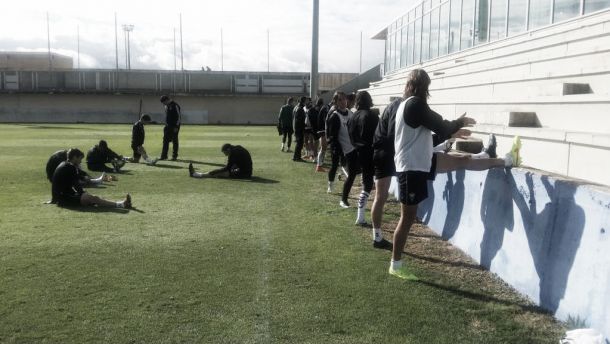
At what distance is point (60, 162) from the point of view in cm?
1010

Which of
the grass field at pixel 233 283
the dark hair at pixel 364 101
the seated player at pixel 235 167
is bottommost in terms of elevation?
the grass field at pixel 233 283

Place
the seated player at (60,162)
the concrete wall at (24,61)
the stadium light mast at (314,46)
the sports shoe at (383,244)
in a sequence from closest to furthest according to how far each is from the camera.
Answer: the sports shoe at (383,244) < the seated player at (60,162) < the stadium light mast at (314,46) < the concrete wall at (24,61)

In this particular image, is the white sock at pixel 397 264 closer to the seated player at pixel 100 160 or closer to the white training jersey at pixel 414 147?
the white training jersey at pixel 414 147

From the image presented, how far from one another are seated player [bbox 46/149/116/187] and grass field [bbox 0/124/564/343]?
138cm

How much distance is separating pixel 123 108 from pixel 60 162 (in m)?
37.3

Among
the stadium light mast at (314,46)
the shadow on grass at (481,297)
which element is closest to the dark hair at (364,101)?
the shadow on grass at (481,297)

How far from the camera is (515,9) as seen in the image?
12.4 metres

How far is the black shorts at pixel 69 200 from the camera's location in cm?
865

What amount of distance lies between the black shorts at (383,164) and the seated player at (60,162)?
619cm

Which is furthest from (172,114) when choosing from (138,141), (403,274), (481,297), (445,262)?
(481,297)

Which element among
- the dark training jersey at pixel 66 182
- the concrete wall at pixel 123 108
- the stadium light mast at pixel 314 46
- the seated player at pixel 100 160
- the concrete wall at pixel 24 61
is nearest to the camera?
the dark training jersey at pixel 66 182

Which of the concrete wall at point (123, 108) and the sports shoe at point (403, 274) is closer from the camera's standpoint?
the sports shoe at point (403, 274)

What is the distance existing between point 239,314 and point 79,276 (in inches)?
72.6

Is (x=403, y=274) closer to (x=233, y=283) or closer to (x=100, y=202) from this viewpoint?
(x=233, y=283)
